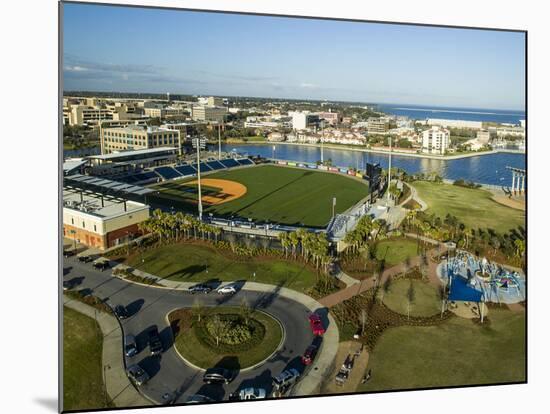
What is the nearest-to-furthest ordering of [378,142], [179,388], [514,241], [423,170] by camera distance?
1. [179,388]
2. [514,241]
3. [423,170]
4. [378,142]

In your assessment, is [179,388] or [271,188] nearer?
[179,388]

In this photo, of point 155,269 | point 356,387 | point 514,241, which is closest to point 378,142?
point 514,241

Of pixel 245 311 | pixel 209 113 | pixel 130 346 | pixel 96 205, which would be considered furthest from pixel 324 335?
pixel 209 113

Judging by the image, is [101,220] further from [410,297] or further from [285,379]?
[410,297]

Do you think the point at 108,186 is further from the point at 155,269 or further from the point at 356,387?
the point at 356,387

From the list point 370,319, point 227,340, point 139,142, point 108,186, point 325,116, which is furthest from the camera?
point 325,116

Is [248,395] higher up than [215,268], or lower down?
lower down
